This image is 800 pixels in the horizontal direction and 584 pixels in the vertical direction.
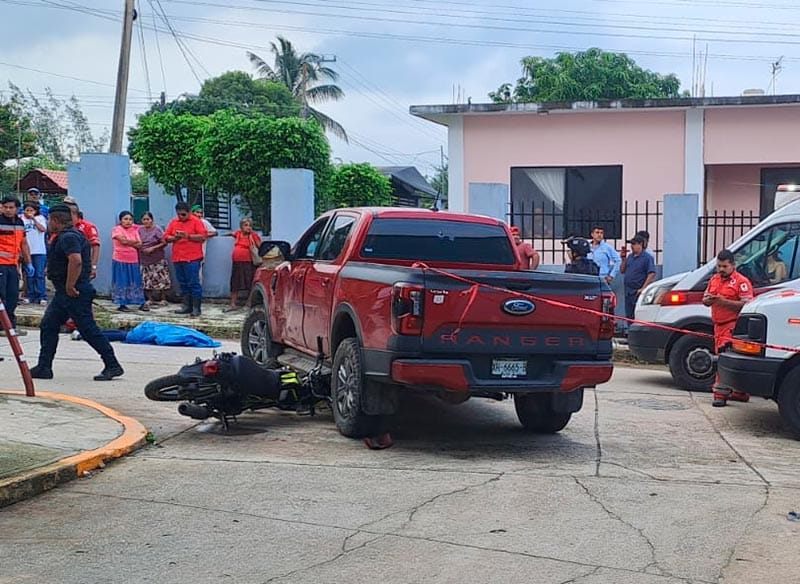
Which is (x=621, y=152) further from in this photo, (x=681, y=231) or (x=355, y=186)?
(x=355, y=186)

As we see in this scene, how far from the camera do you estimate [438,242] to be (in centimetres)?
929

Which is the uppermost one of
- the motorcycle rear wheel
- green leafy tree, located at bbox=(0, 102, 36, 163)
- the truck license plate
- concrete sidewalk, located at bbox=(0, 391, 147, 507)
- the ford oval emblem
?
green leafy tree, located at bbox=(0, 102, 36, 163)

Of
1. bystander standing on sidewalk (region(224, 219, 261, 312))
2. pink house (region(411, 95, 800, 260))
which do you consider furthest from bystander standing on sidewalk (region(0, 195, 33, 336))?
pink house (region(411, 95, 800, 260))

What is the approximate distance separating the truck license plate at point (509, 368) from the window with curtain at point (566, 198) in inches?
486

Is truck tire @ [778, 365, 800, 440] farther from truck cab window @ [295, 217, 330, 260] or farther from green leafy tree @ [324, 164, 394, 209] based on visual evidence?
green leafy tree @ [324, 164, 394, 209]

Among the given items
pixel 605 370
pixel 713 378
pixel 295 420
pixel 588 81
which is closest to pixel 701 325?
pixel 713 378

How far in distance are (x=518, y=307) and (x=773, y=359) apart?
2954mm

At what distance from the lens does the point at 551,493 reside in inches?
267

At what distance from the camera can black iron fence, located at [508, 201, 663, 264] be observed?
1927cm

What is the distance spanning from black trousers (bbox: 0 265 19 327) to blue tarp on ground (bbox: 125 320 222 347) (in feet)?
8.07

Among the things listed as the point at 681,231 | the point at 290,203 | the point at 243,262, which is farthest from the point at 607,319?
the point at 290,203

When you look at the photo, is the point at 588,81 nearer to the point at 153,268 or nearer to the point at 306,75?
the point at 306,75

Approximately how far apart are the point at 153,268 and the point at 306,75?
124ft

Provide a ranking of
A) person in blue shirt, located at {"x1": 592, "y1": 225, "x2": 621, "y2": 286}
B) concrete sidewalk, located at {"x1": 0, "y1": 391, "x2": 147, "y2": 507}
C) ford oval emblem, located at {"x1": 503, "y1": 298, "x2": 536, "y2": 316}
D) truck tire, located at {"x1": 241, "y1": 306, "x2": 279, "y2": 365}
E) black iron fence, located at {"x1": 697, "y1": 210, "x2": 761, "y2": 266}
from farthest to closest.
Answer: black iron fence, located at {"x1": 697, "y1": 210, "x2": 761, "y2": 266}
person in blue shirt, located at {"x1": 592, "y1": 225, "x2": 621, "y2": 286}
truck tire, located at {"x1": 241, "y1": 306, "x2": 279, "y2": 365}
ford oval emblem, located at {"x1": 503, "y1": 298, "x2": 536, "y2": 316}
concrete sidewalk, located at {"x1": 0, "y1": 391, "x2": 147, "y2": 507}
